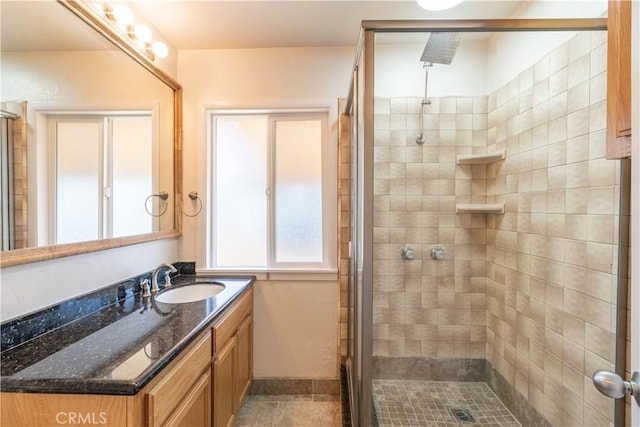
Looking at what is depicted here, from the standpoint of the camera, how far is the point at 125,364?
2.90 ft

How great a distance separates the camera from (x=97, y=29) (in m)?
1.40

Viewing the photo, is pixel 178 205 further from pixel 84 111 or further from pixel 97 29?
pixel 97 29

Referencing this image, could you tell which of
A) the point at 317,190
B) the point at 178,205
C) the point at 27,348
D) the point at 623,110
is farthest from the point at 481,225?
the point at 27,348

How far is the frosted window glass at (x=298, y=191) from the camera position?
7.29ft

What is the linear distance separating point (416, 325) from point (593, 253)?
3.87 ft

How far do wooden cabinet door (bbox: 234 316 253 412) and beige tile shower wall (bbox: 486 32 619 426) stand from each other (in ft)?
5.80

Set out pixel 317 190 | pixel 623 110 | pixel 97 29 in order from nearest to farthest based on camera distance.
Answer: pixel 623 110 < pixel 97 29 < pixel 317 190

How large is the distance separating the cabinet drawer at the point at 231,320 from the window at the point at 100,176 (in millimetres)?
768

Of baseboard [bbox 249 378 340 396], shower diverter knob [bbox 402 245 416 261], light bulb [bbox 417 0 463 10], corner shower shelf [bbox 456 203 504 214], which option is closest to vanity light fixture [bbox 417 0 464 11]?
light bulb [bbox 417 0 463 10]

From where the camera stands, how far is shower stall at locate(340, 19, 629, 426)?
1196mm

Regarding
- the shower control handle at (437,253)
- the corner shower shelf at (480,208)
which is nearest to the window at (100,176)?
the shower control handle at (437,253)

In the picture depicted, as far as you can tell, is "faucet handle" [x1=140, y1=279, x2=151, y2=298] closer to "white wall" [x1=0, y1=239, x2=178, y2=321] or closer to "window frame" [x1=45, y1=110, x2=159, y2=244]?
"white wall" [x1=0, y1=239, x2=178, y2=321]

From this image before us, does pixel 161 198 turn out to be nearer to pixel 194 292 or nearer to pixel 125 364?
pixel 194 292

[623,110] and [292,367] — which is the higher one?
[623,110]
